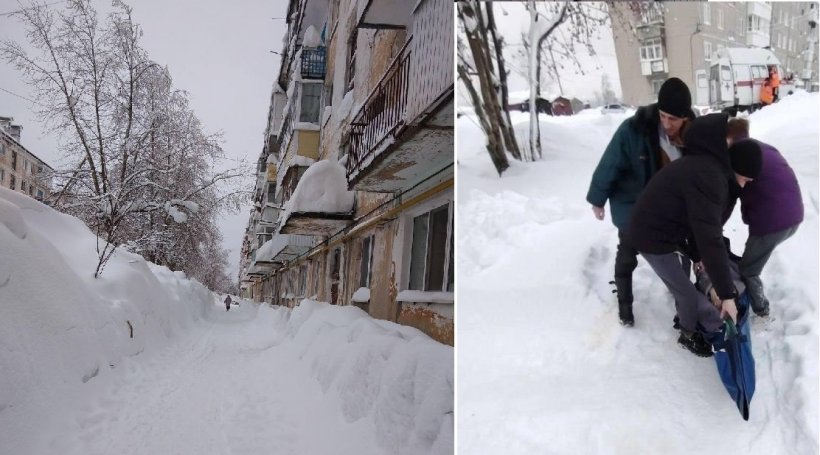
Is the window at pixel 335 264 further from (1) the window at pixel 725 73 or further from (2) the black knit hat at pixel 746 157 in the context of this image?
(2) the black knit hat at pixel 746 157

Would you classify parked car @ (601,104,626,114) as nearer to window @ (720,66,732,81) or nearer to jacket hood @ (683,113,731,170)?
jacket hood @ (683,113,731,170)

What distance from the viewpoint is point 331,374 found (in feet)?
8.17

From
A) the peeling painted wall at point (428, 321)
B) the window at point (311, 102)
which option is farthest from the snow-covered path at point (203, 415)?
the window at point (311, 102)

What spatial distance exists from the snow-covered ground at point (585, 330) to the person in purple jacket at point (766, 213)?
1.2 inches

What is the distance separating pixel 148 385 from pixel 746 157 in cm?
228

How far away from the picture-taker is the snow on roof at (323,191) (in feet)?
14.0

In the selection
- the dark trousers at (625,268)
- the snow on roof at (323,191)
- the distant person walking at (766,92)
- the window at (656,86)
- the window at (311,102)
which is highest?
the window at (311,102)

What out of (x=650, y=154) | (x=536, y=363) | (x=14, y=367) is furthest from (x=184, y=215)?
(x=650, y=154)

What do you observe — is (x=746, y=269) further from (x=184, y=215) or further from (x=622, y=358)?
(x=184, y=215)

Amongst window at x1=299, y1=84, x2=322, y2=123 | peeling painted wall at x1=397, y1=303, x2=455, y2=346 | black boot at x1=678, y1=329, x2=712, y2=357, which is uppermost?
window at x1=299, y1=84, x2=322, y2=123

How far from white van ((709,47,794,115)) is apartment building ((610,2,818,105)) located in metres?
0.02

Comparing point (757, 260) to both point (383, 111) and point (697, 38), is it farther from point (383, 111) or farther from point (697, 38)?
point (383, 111)

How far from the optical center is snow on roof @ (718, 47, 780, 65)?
131cm

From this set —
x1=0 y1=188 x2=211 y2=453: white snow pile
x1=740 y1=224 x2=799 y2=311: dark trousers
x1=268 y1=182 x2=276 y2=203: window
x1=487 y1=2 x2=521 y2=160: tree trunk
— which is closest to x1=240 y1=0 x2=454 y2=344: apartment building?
x1=487 y1=2 x2=521 y2=160: tree trunk
